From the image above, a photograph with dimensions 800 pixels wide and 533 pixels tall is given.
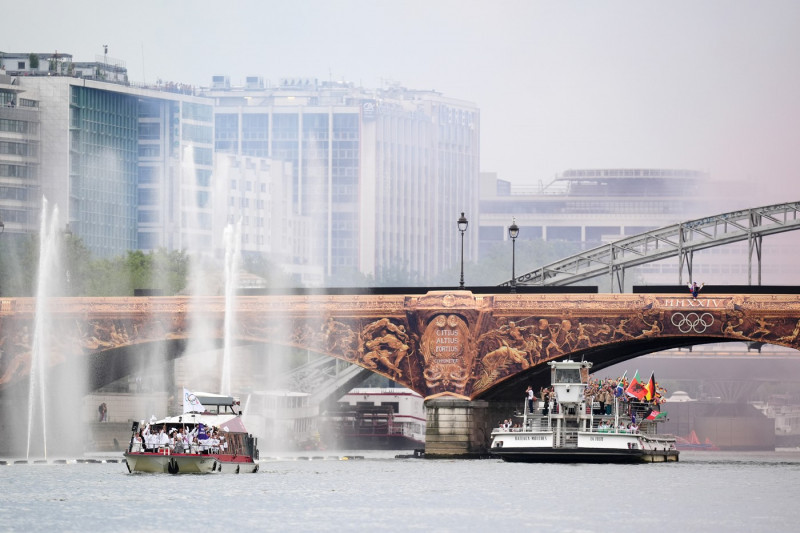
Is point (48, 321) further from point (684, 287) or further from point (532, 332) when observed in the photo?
point (684, 287)

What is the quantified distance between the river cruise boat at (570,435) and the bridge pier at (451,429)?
1.58 meters

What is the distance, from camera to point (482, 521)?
81438mm

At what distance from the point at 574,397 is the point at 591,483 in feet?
72.8

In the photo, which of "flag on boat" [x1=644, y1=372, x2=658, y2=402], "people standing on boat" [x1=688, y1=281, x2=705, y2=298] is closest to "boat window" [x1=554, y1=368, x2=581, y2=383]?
"flag on boat" [x1=644, y1=372, x2=658, y2=402]

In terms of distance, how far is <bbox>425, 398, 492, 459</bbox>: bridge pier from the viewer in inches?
4872

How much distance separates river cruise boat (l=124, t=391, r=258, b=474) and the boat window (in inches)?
1036

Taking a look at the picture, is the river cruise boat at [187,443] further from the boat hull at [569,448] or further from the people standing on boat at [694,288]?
the people standing on boat at [694,288]

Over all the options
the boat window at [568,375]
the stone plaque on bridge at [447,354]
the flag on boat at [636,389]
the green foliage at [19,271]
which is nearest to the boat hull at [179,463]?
the stone plaque on bridge at [447,354]

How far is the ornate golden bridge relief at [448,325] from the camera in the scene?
120 meters

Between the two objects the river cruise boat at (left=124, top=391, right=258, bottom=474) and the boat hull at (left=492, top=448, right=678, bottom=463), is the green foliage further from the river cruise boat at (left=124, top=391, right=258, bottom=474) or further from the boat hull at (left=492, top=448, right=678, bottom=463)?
the river cruise boat at (left=124, top=391, right=258, bottom=474)

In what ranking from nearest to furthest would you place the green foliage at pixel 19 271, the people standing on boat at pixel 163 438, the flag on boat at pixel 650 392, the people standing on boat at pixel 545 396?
the people standing on boat at pixel 163 438, the people standing on boat at pixel 545 396, the flag on boat at pixel 650 392, the green foliage at pixel 19 271

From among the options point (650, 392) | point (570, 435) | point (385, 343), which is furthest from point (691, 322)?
point (385, 343)

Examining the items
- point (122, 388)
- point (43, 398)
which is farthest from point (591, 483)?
point (122, 388)

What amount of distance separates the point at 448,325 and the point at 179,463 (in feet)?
91.1
